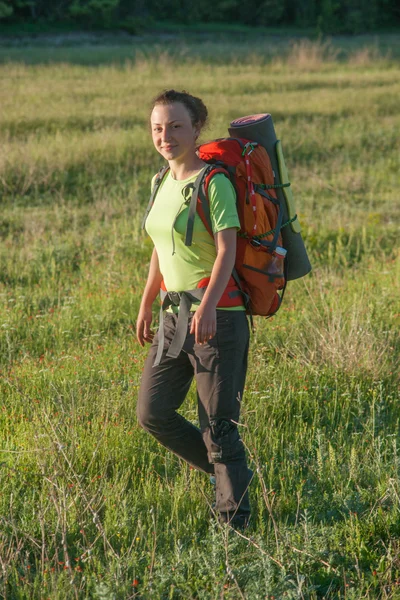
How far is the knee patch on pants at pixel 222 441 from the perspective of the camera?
3.30m

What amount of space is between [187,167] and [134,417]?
1625 millimetres

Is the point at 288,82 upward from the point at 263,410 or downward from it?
upward

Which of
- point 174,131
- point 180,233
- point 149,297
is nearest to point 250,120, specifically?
point 174,131

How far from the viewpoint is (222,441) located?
3.30m

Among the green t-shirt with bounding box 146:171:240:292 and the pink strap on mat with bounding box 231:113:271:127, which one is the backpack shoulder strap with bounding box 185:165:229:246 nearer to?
the green t-shirt with bounding box 146:171:240:292

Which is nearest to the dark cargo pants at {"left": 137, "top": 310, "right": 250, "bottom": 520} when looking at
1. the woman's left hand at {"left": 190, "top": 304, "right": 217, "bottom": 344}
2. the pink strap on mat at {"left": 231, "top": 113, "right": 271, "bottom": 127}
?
the woman's left hand at {"left": 190, "top": 304, "right": 217, "bottom": 344}

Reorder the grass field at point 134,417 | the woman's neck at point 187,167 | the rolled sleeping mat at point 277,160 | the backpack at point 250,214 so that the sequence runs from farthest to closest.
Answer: the rolled sleeping mat at point 277,160
the woman's neck at point 187,167
the backpack at point 250,214
the grass field at point 134,417

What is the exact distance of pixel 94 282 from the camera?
688 cm

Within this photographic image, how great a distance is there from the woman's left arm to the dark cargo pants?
14cm

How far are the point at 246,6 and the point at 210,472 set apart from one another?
6639cm

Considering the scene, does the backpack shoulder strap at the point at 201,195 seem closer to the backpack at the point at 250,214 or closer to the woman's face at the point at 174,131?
the backpack at the point at 250,214

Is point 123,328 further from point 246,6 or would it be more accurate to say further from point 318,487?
point 246,6

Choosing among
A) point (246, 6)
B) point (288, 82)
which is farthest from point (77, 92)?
point (246, 6)

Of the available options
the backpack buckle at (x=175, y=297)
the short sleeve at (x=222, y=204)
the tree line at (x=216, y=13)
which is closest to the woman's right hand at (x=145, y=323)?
the backpack buckle at (x=175, y=297)
